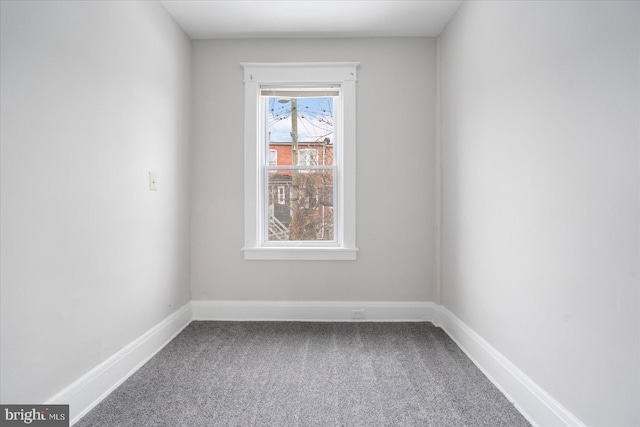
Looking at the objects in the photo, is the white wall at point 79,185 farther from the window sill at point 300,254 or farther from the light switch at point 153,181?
the window sill at point 300,254

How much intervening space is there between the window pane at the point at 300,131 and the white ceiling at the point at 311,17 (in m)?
0.60

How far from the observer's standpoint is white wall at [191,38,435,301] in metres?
3.37

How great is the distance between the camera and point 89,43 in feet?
6.51

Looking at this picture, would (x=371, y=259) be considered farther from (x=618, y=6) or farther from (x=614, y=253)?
(x=618, y=6)

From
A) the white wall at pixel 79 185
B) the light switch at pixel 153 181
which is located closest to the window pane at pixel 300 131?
the white wall at pixel 79 185

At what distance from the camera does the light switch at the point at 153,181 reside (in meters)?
2.64

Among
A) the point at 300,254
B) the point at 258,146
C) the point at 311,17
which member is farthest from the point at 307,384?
the point at 311,17

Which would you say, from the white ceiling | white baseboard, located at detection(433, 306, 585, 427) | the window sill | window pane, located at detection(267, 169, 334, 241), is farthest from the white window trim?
white baseboard, located at detection(433, 306, 585, 427)

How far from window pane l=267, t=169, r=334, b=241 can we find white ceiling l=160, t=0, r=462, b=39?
3.98 ft

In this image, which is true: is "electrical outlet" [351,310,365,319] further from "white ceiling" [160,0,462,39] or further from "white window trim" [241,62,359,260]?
"white ceiling" [160,0,462,39]

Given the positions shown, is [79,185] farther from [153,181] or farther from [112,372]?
[112,372]

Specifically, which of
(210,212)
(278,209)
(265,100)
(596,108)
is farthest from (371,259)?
(596,108)

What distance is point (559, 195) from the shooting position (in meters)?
1.67

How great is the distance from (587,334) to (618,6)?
123cm
